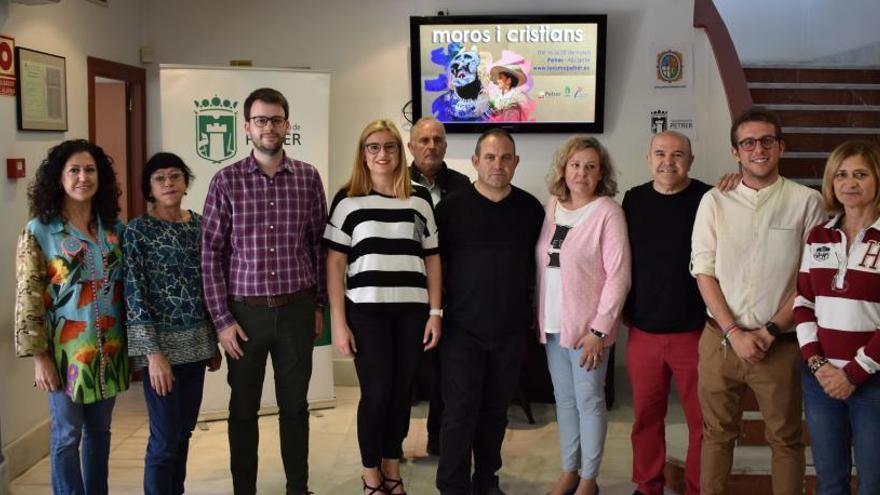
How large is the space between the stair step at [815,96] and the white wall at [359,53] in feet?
2.91

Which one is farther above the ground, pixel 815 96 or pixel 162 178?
pixel 815 96

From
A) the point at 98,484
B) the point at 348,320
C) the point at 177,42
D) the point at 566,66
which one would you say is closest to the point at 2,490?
the point at 98,484

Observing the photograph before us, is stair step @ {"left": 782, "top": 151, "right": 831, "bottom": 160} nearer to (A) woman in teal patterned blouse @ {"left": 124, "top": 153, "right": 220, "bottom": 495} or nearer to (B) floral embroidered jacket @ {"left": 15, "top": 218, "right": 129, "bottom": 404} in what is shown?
(A) woman in teal patterned blouse @ {"left": 124, "top": 153, "right": 220, "bottom": 495}

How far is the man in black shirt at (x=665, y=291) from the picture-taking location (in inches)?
110

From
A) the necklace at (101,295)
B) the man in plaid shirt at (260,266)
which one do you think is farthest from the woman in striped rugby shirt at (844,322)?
the necklace at (101,295)

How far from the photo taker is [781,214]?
257cm

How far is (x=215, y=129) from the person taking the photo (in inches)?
165

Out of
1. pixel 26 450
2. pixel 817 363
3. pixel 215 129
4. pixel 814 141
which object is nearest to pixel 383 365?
pixel 817 363

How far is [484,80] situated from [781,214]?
8.36 ft

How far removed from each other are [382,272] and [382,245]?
0.10m

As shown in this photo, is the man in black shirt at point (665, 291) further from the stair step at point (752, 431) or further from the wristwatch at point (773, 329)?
the stair step at point (752, 431)

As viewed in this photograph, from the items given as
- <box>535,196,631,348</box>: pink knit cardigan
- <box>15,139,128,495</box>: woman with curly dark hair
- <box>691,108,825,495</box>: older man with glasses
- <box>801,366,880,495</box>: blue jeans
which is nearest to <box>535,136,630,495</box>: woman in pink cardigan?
<box>535,196,631,348</box>: pink knit cardigan

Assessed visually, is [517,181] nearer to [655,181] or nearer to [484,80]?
[484,80]

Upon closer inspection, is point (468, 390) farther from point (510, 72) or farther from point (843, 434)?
point (510, 72)
